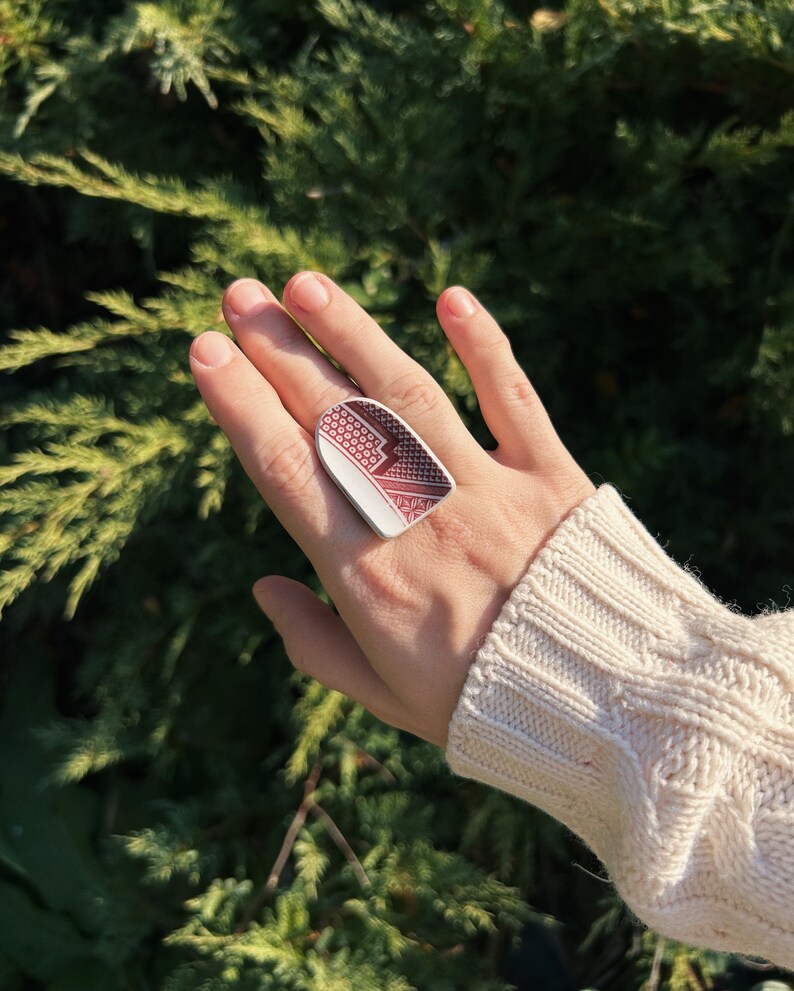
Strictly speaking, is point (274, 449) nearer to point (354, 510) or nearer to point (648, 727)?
point (354, 510)

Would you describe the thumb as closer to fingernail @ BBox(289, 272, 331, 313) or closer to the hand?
the hand

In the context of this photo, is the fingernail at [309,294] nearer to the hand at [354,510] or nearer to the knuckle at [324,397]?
the hand at [354,510]

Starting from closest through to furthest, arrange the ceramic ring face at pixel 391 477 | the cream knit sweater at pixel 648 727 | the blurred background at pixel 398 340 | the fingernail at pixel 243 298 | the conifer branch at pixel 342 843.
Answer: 1. the cream knit sweater at pixel 648 727
2. the ceramic ring face at pixel 391 477
3. the fingernail at pixel 243 298
4. the blurred background at pixel 398 340
5. the conifer branch at pixel 342 843

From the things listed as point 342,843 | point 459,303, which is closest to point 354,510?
point 459,303

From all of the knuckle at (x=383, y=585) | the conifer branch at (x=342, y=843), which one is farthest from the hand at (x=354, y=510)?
the conifer branch at (x=342, y=843)

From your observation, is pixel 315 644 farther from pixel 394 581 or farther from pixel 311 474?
pixel 311 474

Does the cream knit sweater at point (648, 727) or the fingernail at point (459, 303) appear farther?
the fingernail at point (459, 303)

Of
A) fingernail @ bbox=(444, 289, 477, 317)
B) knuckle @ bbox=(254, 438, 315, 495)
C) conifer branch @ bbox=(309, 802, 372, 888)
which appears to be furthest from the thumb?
fingernail @ bbox=(444, 289, 477, 317)
